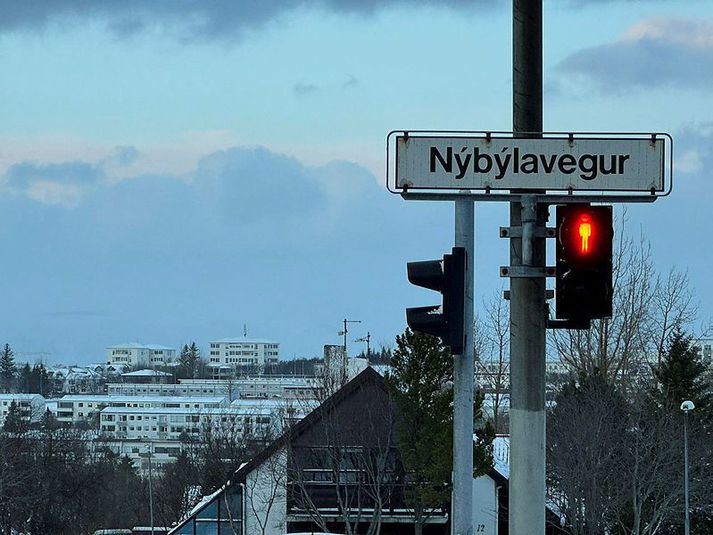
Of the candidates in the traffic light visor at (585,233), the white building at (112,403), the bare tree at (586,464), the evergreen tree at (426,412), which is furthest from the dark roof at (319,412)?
the white building at (112,403)

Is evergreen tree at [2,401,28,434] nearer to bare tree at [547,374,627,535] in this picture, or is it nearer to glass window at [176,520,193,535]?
glass window at [176,520,193,535]

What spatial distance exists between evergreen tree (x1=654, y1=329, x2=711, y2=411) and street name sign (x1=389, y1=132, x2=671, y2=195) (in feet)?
111

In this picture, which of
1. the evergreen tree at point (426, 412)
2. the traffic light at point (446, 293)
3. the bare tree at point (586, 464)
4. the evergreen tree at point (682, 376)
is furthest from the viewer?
the evergreen tree at point (682, 376)

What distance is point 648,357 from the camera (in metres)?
58.2

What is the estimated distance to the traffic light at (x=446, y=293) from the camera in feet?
25.5

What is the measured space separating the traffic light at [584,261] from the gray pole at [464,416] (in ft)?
1.91

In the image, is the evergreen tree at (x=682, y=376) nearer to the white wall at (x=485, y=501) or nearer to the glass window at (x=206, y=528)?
the white wall at (x=485, y=501)

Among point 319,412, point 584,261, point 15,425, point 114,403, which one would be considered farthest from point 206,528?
point 114,403

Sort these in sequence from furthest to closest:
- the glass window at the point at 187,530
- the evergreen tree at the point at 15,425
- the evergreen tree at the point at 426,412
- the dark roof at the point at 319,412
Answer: the evergreen tree at the point at 15,425, the glass window at the point at 187,530, the dark roof at the point at 319,412, the evergreen tree at the point at 426,412

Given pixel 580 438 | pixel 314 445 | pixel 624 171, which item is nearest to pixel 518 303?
pixel 624 171

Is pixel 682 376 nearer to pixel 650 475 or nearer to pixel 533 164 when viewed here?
pixel 650 475

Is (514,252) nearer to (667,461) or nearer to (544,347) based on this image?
(544,347)

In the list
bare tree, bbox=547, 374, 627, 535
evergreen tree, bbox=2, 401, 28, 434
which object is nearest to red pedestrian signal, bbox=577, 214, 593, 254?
bare tree, bbox=547, 374, 627, 535

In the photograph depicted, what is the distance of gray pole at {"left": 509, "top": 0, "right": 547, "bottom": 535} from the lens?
24.7 feet
